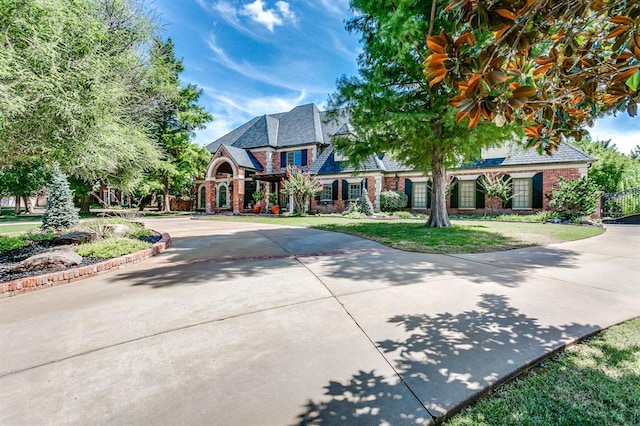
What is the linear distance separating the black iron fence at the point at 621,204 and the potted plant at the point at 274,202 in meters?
19.8

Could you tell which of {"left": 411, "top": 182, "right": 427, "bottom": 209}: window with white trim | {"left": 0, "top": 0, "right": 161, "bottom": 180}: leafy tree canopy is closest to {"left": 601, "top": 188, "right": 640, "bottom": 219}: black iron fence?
{"left": 411, "top": 182, "right": 427, "bottom": 209}: window with white trim

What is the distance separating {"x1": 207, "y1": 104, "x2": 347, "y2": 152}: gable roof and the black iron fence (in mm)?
17870

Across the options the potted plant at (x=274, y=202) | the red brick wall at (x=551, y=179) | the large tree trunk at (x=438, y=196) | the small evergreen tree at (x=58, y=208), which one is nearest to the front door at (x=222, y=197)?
the potted plant at (x=274, y=202)

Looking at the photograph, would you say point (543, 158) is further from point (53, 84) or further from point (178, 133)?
point (178, 133)

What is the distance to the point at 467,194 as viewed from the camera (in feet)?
58.7

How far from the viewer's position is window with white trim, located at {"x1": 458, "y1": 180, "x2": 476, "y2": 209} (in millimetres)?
17688

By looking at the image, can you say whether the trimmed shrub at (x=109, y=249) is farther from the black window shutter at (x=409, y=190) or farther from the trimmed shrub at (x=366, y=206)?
the black window shutter at (x=409, y=190)

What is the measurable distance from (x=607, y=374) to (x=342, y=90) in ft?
30.4

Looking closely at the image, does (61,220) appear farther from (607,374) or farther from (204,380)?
(607,374)

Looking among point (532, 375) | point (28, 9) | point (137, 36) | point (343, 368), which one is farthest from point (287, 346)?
point (137, 36)

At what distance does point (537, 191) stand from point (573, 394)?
18.1 metres

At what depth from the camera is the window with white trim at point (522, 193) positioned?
53.6 feet

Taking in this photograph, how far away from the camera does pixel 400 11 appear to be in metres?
6.86

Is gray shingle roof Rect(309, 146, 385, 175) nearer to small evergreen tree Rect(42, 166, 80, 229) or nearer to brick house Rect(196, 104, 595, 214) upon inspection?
brick house Rect(196, 104, 595, 214)
